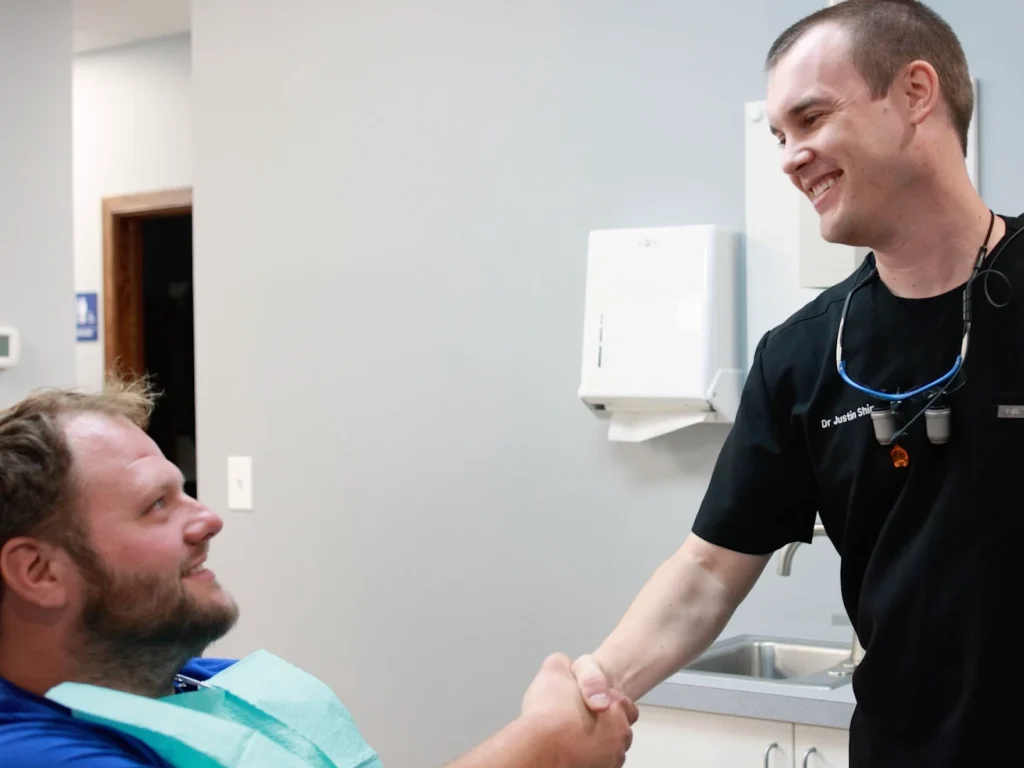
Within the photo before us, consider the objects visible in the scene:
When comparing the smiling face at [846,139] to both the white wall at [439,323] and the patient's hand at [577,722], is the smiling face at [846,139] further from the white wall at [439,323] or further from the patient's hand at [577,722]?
the white wall at [439,323]

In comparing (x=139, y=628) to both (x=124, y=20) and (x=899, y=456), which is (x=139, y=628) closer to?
(x=899, y=456)

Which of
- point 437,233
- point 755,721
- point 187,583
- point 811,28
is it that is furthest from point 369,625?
point 811,28

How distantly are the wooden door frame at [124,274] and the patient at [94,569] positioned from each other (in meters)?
3.45

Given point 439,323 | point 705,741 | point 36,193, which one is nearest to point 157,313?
point 36,193

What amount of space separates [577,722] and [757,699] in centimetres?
59

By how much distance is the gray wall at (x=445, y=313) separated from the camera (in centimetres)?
280

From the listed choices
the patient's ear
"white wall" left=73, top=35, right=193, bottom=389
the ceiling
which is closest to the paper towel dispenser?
the patient's ear

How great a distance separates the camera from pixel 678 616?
5.79 feet

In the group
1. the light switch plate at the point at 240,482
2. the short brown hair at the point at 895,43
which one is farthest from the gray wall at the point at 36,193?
the short brown hair at the point at 895,43

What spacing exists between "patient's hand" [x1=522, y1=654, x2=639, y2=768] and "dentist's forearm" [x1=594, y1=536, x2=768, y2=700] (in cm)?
4

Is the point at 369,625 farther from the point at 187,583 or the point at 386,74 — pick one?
the point at 187,583

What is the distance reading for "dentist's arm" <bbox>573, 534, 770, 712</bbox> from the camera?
5.76 ft

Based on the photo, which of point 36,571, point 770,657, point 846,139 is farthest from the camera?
point 770,657

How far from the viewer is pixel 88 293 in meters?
4.96
